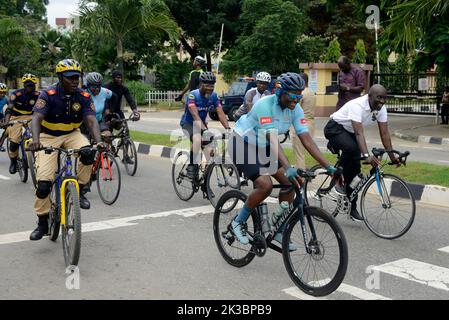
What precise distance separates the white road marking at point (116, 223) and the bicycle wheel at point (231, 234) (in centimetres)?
179

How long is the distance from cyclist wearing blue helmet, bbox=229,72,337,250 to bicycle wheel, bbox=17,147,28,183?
5.51 meters

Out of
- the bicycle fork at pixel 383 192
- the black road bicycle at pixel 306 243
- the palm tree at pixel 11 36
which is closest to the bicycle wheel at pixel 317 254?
the black road bicycle at pixel 306 243

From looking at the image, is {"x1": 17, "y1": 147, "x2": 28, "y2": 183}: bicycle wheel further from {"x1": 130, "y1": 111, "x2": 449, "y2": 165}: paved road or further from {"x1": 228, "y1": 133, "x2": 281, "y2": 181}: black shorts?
{"x1": 130, "y1": 111, "x2": 449, "y2": 165}: paved road

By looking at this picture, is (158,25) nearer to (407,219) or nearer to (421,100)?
(421,100)

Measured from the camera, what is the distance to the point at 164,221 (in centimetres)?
702

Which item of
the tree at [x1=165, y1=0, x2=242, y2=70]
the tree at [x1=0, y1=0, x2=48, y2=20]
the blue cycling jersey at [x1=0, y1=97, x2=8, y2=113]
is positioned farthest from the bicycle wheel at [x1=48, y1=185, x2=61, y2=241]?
the tree at [x1=0, y1=0, x2=48, y2=20]

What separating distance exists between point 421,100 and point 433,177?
52.6ft

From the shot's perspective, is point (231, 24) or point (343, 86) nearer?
point (343, 86)

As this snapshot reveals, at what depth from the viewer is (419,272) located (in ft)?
16.6

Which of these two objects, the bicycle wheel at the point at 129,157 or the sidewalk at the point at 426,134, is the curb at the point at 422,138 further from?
the bicycle wheel at the point at 129,157

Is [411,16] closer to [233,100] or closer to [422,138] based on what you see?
[422,138]

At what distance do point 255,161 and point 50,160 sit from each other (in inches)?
81.2

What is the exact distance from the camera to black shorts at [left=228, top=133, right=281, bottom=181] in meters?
5.00
